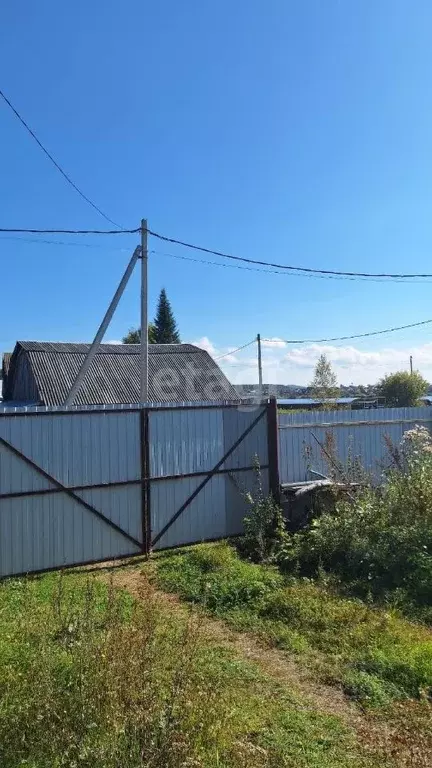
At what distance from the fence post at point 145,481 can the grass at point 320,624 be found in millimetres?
701

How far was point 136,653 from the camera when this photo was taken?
9.16 feet

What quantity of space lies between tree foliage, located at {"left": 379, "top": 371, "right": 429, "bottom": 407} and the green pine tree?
1739 cm

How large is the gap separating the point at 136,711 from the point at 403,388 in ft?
116

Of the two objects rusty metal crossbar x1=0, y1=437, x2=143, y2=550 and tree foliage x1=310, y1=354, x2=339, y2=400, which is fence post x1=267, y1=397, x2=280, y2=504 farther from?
tree foliage x1=310, y1=354, x2=339, y2=400

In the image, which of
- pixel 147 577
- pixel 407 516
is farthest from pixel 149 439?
pixel 407 516

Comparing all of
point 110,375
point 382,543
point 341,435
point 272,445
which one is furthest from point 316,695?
point 110,375

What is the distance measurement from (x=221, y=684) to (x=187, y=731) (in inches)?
41.5

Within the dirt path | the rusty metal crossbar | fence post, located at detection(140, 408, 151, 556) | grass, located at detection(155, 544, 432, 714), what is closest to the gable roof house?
fence post, located at detection(140, 408, 151, 556)

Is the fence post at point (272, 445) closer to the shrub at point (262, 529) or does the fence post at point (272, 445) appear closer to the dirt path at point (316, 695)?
the shrub at point (262, 529)

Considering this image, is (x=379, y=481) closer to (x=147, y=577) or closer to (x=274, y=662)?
(x=147, y=577)

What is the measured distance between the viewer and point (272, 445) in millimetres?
8375

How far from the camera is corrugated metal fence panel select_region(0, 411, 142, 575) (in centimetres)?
629

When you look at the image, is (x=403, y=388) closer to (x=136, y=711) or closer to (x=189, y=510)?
(x=189, y=510)

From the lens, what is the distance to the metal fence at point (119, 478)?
6344 millimetres
